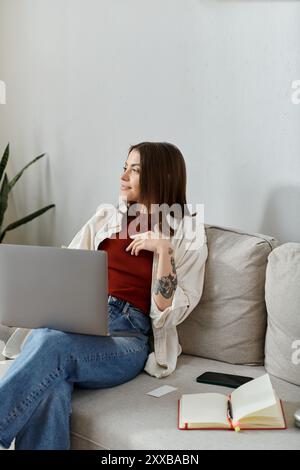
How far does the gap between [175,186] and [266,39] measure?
0.61 m

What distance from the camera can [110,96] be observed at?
2961 mm

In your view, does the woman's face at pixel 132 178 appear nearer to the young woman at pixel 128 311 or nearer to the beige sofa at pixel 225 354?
the young woman at pixel 128 311

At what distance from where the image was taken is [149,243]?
2.20m

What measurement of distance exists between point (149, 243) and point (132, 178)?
0.87 feet

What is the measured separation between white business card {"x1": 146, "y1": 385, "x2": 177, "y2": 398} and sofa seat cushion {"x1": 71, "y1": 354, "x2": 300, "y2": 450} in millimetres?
15

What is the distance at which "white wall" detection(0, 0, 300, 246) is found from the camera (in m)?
2.35

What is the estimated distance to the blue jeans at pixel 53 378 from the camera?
70.8 inches

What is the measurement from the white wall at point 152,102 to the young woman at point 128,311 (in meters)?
0.28

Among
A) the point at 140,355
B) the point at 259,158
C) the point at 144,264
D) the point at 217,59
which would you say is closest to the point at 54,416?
the point at 140,355

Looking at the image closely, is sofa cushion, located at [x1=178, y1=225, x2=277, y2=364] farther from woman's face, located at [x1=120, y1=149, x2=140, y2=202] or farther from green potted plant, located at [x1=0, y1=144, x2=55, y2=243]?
green potted plant, located at [x1=0, y1=144, x2=55, y2=243]

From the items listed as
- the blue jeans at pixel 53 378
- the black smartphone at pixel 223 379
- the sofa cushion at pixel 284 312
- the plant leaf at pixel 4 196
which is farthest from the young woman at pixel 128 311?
the plant leaf at pixel 4 196

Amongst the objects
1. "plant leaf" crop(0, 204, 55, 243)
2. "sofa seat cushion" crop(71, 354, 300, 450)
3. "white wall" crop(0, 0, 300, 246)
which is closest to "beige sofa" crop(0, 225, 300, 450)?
"sofa seat cushion" crop(71, 354, 300, 450)

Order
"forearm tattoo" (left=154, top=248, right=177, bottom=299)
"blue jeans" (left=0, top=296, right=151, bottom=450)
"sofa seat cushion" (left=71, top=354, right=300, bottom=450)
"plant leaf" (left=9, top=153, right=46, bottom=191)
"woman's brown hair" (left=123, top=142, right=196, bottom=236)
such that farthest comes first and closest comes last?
"plant leaf" (left=9, top=153, right=46, bottom=191)
"woman's brown hair" (left=123, top=142, right=196, bottom=236)
"forearm tattoo" (left=154, top=248, right=177, bottom=299)
"blue jeans" (left=0, top=296, right=151, bottom=450)
"sofa seat cushion" (left=71, top=354, right=300, bottom=450)
